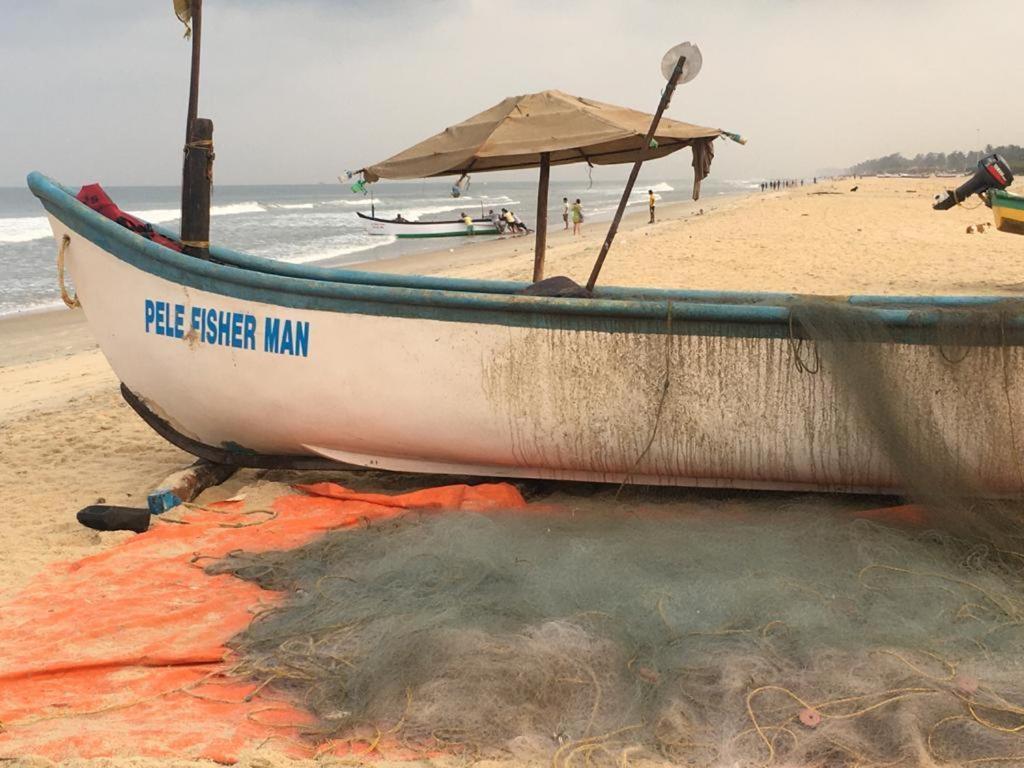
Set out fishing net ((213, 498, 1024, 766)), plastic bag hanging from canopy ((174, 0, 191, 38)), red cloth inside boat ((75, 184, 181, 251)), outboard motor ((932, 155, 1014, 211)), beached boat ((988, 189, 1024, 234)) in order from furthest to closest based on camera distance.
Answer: beached boat ((988, 189, 1024, 234)) < outboard motor ((932, 155, 1014, 211)) < plastic bag hanging from canopy ((174, 0, 191, 38)) < red cloth inside boat ((75, 184, 181, 251)) < fishing net ((213, 498, 1024, 766))

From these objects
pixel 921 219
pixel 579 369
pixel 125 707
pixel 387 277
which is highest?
pixel 921 219

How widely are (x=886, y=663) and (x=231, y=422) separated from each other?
3720mm

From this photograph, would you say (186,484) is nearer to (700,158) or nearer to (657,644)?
(657,644)

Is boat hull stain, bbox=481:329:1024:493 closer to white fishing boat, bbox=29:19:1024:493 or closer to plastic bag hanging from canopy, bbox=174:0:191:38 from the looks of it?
white fishing boat, bbox=29:19:1024:493

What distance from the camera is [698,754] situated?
2.56 meters

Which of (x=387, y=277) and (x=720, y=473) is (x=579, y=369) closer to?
(x=720, y=473)

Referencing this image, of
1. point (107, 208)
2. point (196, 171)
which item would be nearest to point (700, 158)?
point (196, 171)

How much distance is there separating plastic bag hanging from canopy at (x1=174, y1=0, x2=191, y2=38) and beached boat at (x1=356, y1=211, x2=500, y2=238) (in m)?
26.9

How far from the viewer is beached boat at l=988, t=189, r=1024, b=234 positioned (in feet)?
38.6

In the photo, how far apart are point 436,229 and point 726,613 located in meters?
30.0

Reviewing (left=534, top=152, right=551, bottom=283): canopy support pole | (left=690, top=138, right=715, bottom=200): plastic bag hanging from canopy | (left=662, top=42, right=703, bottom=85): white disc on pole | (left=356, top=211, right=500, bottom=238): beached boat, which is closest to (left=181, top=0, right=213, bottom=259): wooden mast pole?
(left=534, top=152, right=551, bottom=283): canopy support pole

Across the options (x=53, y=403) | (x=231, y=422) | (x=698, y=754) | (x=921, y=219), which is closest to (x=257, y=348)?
(x=231, y=422)

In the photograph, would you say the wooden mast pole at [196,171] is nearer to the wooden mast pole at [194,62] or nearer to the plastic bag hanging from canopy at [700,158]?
the wooden mast pole at [194,62]

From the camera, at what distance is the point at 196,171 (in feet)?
17.0
